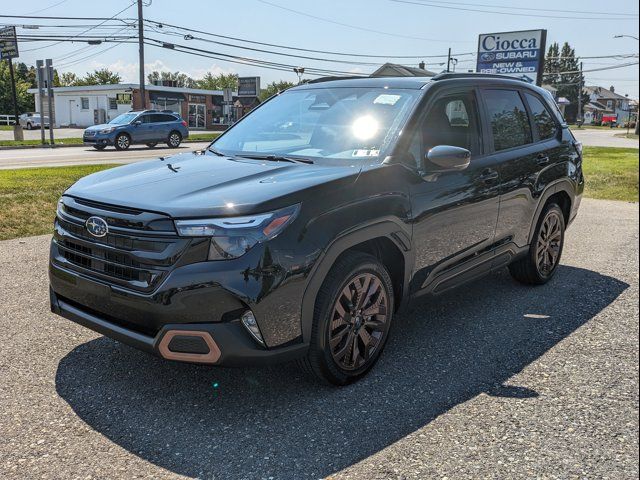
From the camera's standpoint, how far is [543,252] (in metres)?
5.42

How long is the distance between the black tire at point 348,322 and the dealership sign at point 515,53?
69.9 ft

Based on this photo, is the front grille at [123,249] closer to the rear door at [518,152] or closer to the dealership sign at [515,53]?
the rear door at [518,152]

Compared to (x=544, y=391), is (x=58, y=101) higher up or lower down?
higher up

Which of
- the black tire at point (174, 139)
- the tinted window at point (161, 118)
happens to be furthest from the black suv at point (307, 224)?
the black tire at point (174, 139)

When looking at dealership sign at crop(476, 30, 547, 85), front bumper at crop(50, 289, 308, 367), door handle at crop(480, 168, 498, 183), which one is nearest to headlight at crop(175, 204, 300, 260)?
front bumper at crop(50, 289, 308, 367)

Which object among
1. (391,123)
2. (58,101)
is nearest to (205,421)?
(391,123)

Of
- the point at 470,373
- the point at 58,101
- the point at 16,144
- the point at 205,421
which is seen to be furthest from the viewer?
the point at 58,101

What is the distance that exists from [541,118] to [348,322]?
126 inches

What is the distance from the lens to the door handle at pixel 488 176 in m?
4.25

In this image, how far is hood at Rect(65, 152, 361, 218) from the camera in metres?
2.88

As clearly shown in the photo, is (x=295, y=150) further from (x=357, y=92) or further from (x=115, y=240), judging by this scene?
(x=115, y=240)

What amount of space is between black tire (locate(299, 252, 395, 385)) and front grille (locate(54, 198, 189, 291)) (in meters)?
0.85

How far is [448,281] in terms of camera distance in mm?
4117

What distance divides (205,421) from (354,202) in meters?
1.43
